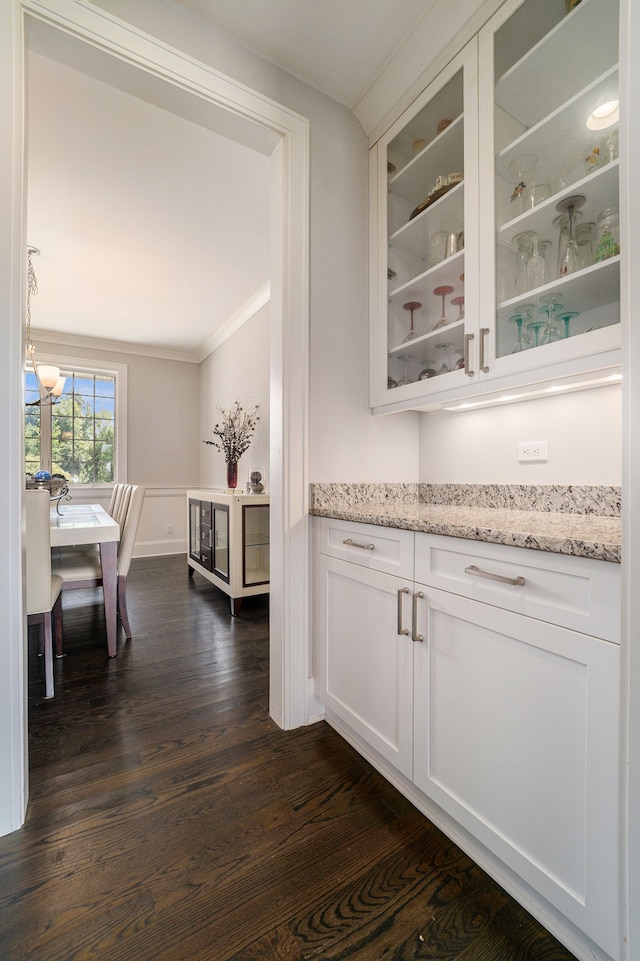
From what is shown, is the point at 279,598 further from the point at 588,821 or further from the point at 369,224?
the point at 369,224

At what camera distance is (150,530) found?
17.1 ft

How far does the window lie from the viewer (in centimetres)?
468

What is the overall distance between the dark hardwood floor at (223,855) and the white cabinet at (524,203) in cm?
137

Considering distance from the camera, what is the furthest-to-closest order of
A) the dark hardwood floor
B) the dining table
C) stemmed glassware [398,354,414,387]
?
the dining table < stemmed glassware [398,354,414,387] < the dark hardwood floor

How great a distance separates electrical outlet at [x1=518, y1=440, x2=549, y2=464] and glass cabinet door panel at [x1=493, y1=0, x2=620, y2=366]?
1.26ft

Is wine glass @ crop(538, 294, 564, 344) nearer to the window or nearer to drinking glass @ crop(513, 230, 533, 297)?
drinking glass @ crop(513, 230, 533, 297)

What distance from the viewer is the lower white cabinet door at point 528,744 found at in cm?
76

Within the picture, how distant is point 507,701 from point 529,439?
3.15 ft

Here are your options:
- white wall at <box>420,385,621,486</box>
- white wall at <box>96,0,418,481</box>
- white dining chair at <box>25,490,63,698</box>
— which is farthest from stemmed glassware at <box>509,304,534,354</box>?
white dining chair at <box>25,490,63,698</box>

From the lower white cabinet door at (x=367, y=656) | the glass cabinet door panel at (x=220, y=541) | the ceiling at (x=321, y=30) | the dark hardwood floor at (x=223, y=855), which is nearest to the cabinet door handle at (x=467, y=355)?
the lower white cabinet door at (x=367, y=656)

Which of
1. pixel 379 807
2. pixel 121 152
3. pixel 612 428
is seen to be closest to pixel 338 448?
pixel 612 428

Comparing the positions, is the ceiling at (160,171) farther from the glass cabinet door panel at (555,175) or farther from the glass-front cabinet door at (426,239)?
the glass cabinet door panel at (555,175)

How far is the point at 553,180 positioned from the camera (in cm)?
124

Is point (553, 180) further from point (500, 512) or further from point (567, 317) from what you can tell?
point (500, 512)
